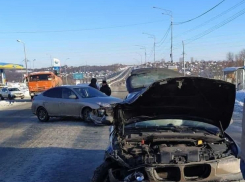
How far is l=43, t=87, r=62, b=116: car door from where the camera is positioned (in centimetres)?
1487

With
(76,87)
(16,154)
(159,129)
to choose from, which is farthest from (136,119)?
(76,87)

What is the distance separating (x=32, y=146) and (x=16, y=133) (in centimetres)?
285

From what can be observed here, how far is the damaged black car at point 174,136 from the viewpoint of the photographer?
4.26 m

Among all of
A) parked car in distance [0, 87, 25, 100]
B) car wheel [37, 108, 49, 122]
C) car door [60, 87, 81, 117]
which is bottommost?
parked car in distance [0, 87, 25, 100]

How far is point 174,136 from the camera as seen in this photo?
15.7 feet

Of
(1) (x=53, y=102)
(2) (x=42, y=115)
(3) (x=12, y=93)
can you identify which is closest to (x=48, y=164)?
(1) (x=53, y=102)

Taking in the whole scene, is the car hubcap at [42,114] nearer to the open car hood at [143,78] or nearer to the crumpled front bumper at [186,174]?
the open car hood at [143,78]

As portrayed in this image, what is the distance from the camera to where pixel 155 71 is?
11.5 m

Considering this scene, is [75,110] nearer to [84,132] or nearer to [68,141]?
[84,132]

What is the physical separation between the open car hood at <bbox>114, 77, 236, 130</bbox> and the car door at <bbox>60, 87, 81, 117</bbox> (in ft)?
28.6

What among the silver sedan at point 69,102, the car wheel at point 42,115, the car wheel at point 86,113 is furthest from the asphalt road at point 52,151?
the car wheel at point 42,115

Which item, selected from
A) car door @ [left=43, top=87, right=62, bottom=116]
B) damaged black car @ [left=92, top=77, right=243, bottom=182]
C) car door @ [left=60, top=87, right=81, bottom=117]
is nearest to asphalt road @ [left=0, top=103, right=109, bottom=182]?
car door @ [left=60, top=87, right=81, bottom=117]

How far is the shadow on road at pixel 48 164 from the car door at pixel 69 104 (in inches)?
205

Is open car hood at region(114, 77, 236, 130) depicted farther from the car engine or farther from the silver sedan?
the silver sedan
